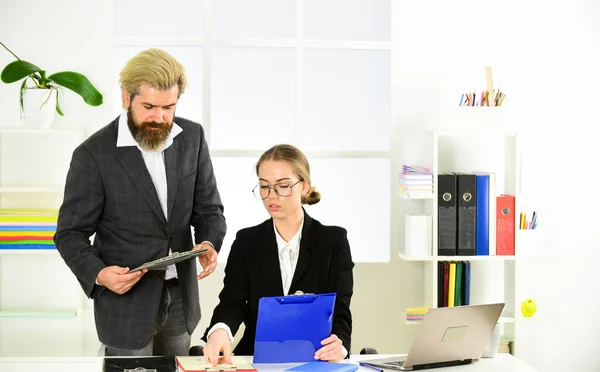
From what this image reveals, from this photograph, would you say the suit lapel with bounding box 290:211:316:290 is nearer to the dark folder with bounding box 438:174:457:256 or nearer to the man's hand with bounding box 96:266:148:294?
the man's hand with bounding box 96:266:148:294

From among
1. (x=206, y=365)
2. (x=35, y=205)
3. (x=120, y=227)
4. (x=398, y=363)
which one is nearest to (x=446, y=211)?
(x=398, y=363)

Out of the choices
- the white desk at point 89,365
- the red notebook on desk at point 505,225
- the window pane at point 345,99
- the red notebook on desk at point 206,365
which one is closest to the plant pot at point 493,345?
the white desk at point 89,365

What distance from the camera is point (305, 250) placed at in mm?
3041

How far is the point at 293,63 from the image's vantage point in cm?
464

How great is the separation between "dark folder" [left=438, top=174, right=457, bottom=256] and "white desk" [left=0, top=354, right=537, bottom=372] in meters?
1.48

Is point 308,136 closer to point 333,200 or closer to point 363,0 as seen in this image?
point 333,200

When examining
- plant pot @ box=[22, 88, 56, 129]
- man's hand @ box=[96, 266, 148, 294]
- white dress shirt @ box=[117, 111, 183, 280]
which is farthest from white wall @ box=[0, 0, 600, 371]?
man's hand @ box=[96, 266, 148, 294]

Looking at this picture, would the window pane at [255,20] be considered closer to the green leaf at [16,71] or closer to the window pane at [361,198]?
the window pane at [361,198]

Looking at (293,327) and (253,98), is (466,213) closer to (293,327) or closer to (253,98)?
→ (253,98)

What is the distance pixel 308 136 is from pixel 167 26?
0.97 meters

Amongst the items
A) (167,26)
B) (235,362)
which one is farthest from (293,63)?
(235,362)

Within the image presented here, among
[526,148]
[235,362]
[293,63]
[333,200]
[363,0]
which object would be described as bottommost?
[235,362]

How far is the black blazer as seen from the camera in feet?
9.92

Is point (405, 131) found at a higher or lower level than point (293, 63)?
lower
